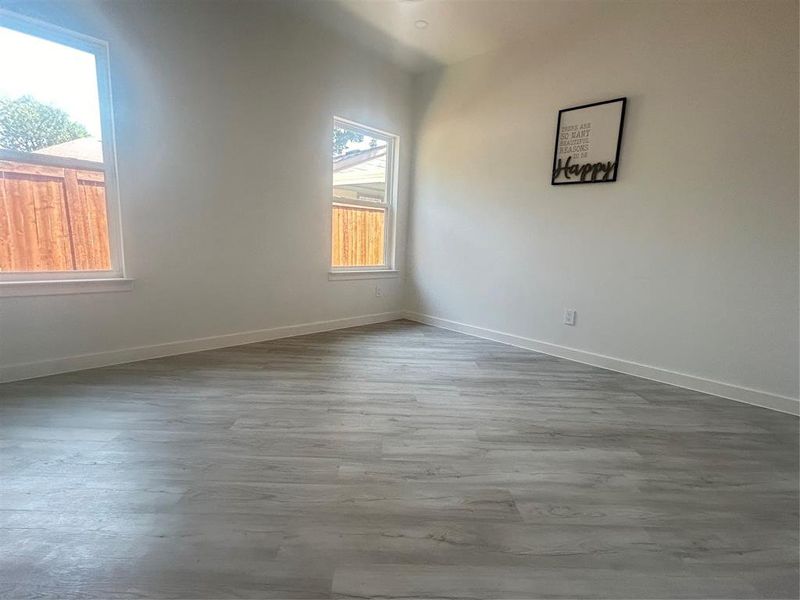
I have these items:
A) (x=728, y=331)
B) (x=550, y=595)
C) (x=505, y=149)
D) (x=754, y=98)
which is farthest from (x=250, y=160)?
(x=728, y=331)

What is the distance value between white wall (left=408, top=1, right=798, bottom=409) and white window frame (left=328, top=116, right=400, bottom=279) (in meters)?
0.63

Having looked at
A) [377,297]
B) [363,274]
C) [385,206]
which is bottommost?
[377,297]

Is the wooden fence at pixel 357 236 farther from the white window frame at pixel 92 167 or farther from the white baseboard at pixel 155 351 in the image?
the white window frame at pixel 92 167

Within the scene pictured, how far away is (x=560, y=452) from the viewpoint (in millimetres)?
1728

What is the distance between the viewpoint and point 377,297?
13.8 feet

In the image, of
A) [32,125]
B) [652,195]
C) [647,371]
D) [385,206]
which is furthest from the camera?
[385,206]

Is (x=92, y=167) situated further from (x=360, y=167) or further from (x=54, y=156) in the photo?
(x=360, y=167)

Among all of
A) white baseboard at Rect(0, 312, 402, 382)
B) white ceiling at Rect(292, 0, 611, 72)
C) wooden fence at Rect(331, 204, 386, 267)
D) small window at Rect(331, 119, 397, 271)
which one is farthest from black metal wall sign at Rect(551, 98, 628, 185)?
white baseboard at Rect(0, 312, 402, 382)

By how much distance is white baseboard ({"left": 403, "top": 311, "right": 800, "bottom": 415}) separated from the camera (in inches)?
90.0

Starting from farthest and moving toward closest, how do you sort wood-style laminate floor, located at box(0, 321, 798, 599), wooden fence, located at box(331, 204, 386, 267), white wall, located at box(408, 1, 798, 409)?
wooden fence, located at box(331, 204, 386, 267)
white wall, located at box(408, 1, 798, 409)
wood-style laminate floor, located at box(0, 321, 798, 599)

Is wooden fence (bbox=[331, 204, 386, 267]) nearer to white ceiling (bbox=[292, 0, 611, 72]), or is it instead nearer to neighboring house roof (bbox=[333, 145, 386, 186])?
neighboring house roof (bbox=[333, 145, 386, 186])

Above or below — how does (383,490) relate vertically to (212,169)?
below

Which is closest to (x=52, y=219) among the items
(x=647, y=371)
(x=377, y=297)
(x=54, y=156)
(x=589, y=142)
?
(x=54, y=156)

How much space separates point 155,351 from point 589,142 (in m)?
3.73
